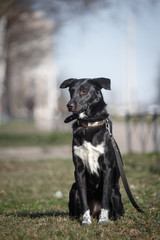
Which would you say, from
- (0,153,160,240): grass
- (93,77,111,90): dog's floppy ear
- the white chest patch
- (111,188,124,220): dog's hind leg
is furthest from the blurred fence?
the white chest patch

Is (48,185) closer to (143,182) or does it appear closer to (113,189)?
(143,182)

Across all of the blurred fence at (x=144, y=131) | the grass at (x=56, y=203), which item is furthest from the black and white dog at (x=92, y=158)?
the blurred fence at (x=144, y=131)

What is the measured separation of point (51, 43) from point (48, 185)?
1714 cm

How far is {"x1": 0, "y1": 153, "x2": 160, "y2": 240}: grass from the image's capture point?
3.70 meters

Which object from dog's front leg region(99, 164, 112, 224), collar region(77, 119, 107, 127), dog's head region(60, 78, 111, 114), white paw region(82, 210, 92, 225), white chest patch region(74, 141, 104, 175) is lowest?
white paw region(82, 210, 92, 225)

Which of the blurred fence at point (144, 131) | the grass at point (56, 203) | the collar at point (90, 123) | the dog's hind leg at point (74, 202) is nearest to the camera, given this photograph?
the grass at point (56, 203)

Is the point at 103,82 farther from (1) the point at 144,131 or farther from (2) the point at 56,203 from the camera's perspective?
(1) the point at 144,131

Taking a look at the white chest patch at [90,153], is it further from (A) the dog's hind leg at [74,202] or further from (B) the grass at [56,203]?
(B) the grass at [56,203]

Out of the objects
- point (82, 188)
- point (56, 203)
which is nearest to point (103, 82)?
point (82, 188)

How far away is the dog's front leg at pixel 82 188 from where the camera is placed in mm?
4090

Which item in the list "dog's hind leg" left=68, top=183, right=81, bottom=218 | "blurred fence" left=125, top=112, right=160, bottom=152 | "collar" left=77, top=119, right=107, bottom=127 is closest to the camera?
"collar" left=77, top=119, right=107, bottom=127

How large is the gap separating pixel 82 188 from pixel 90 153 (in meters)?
0.43

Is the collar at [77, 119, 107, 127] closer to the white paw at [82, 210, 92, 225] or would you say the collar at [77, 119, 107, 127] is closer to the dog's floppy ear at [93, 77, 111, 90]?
the dog's floppy ear at [93, 77, 111, 90]

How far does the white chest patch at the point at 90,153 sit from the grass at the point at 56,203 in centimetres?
67
